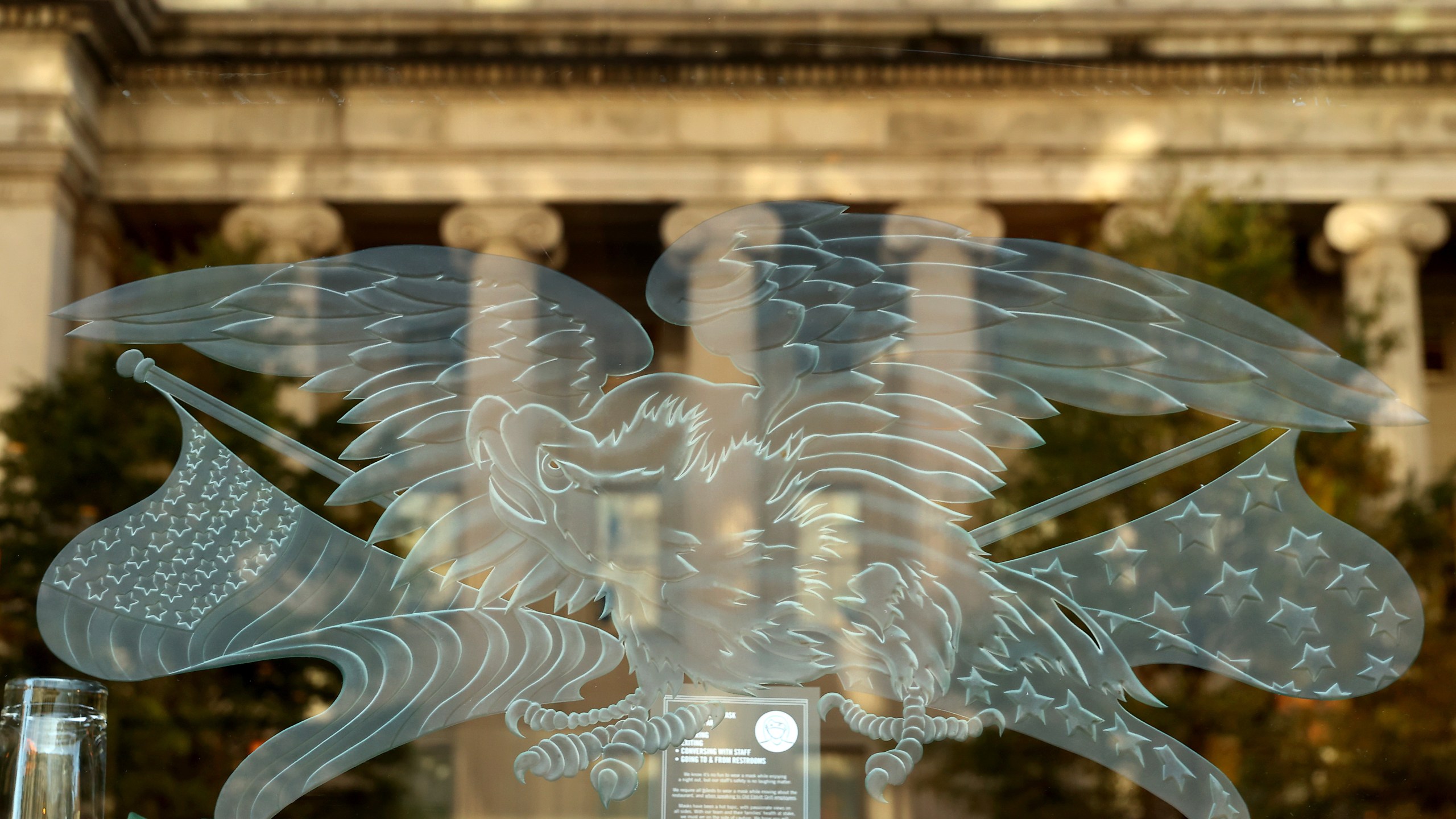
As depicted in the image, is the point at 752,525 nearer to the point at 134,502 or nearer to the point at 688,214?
the point at 688,214

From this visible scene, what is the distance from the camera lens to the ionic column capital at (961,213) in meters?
8.05

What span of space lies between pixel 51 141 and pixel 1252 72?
6.70m

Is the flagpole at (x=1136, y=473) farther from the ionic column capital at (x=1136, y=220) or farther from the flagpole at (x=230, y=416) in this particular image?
the flagpole at (x=230, y=416)

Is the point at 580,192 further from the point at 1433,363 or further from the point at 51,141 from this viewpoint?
the point at 1433,363

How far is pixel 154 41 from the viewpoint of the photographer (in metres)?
8.60

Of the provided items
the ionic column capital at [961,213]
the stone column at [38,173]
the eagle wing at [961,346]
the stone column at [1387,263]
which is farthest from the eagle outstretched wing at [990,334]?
the stone column at [38,173]

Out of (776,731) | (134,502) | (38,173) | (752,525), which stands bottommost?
(776,731)

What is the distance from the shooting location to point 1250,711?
7555 mm

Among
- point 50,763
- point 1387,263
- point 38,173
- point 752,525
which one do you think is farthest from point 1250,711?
point 38,173

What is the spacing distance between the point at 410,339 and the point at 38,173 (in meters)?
2.53

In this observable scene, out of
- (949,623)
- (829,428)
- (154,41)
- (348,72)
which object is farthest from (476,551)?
(154,41)

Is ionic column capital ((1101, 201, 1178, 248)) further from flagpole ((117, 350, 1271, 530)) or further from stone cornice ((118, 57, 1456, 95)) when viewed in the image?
flagpole ((117, 350, 1271, 530))

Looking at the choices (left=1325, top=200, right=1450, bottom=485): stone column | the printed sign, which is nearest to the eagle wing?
(left=1325, top=200, right=1450, bottom=485): stone column

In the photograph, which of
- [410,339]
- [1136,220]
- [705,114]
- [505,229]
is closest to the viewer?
[410,339]
